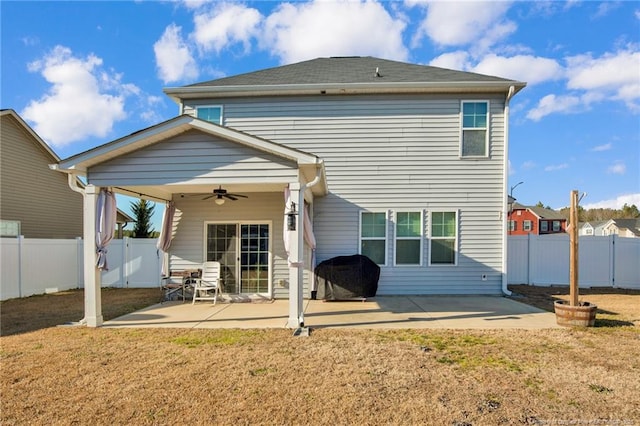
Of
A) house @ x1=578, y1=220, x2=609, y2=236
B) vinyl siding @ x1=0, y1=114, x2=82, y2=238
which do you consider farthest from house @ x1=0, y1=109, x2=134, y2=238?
house @ x1=578, y1=220, x2=609, y2=236

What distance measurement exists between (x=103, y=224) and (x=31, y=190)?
9.52m

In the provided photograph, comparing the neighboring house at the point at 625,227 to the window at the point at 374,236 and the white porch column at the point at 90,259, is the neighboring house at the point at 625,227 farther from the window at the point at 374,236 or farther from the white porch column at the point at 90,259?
the white porch column at the point at 90,259

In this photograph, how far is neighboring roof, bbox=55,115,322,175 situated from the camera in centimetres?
576

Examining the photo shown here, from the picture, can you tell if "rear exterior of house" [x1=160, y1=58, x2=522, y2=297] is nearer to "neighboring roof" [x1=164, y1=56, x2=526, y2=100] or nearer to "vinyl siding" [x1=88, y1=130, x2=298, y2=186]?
"neighboring roof" [x1=164, y1=56, x2=526, y2=100]

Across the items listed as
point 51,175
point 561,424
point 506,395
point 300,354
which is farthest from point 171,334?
point 51,175

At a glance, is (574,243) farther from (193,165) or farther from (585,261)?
(193,165)

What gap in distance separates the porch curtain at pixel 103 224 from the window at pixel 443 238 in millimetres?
7465

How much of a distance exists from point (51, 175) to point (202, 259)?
9311mm

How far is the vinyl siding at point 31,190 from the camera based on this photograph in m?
11.9

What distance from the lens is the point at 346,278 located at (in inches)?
323

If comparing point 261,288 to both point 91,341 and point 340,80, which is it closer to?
point 91,341

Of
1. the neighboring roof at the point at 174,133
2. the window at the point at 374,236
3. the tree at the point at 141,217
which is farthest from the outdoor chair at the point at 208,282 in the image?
the tree at the point at 141,217

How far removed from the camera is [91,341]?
17.1 ft

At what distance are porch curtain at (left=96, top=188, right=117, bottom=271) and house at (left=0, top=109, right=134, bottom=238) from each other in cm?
831
